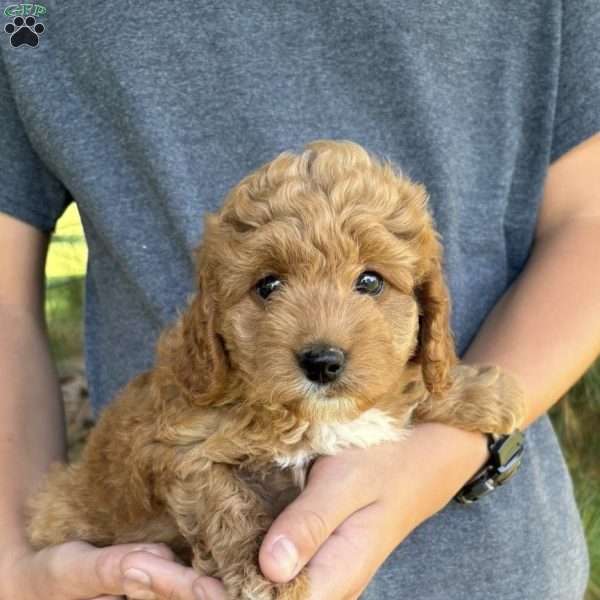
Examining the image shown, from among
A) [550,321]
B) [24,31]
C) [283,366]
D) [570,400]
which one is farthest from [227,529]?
[570,400]

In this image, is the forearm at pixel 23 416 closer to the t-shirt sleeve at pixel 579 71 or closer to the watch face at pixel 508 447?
the watch face at pixel 508 447

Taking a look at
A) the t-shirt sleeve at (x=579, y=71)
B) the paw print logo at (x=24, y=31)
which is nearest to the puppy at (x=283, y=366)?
the t-shirt sleeve at (x=579, y=71)

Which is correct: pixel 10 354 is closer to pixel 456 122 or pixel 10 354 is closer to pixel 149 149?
pixel 149 149

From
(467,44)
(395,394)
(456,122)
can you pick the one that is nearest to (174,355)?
(395,394)

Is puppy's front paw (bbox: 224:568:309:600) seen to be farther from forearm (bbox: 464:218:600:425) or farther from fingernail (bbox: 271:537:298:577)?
forearm (bbox: 464:218:600:425)

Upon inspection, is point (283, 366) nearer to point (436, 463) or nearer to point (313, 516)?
point (313, 516)

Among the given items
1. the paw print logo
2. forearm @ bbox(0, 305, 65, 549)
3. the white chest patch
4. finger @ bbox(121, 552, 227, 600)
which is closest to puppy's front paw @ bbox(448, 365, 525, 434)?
the white chest patch

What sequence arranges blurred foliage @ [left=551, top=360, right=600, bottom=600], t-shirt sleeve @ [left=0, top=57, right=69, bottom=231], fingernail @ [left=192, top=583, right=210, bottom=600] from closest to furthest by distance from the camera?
fingernail @ [left=192, top=583, right=210, bottom=600] → t-shirt sleeve @ [left=0, top=57, right=69, bottom=231] → blurred foliage @ [left=551, top=360, right=600, bottom=600]
